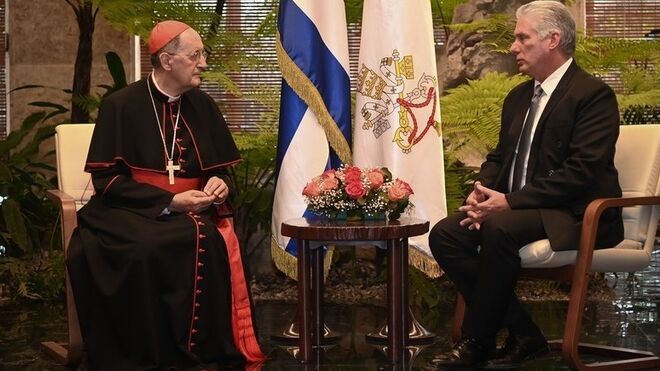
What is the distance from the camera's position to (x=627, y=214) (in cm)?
486

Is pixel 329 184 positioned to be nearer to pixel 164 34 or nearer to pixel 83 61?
pixel 164 34

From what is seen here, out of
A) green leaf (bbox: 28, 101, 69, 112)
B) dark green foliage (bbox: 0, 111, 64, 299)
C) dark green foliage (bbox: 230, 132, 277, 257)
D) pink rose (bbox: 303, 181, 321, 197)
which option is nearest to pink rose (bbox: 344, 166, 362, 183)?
pink rose (bbox: 303, 181, 321, 197)

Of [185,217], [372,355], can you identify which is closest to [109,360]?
[185,217]

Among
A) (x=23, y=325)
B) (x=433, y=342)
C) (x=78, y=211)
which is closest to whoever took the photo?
(x=78, y=211)

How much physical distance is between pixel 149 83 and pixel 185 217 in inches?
28.5

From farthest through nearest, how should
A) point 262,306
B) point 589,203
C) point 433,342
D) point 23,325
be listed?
point 262,306 < point 23,325 < point 433,342 < point 589,203

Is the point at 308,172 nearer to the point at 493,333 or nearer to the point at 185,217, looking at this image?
the point at 185,217

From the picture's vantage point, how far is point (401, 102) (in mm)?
5371

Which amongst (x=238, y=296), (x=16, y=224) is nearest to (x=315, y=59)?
(x=238, y=296)

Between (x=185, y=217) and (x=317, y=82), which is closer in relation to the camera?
(x=185, y=217)

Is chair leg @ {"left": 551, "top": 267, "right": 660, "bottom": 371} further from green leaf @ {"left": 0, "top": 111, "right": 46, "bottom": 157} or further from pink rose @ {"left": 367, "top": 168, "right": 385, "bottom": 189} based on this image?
green leaf @ {"left": 0, "top": 111, "right": 46, "bottom": 157}

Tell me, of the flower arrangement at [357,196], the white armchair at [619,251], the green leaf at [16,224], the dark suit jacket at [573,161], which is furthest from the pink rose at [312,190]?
the green leaf at [16,224]

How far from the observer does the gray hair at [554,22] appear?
484 cm

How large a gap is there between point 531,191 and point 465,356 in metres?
0.74
